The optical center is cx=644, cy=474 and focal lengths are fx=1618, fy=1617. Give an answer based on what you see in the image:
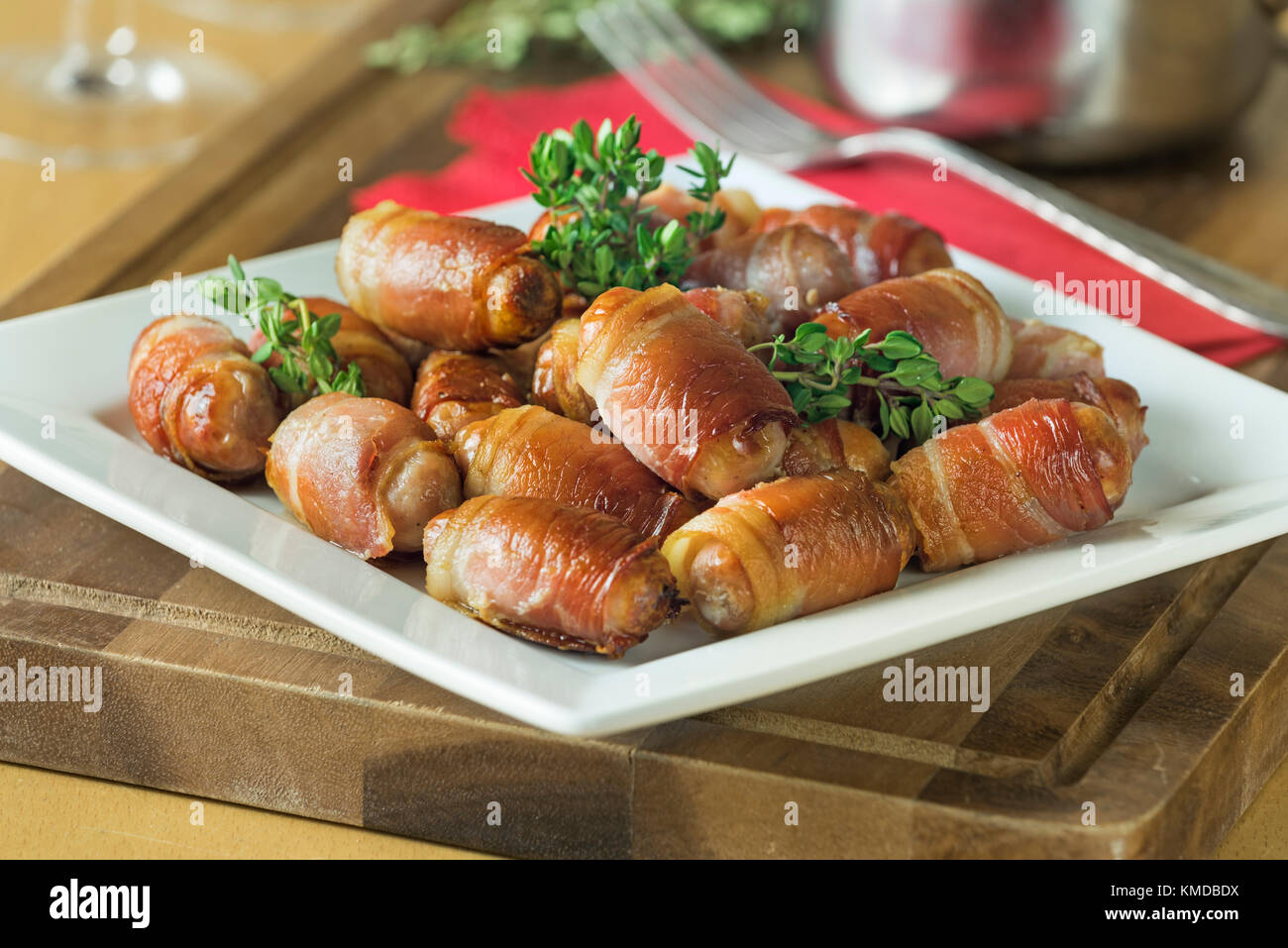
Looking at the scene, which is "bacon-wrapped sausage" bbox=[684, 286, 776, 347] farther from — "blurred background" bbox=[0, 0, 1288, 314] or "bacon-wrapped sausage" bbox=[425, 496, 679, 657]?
"blurred background" bbox=[0, 0, 1288, 314]

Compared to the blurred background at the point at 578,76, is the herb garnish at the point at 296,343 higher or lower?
lower

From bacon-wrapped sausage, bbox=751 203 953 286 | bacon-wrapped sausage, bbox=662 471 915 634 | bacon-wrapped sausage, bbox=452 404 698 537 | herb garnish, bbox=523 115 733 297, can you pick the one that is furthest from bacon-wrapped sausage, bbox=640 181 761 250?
bacon-wrapped sausage, bbox=662 471 915 634

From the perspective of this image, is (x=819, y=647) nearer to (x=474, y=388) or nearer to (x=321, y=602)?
(x=321, y=602)

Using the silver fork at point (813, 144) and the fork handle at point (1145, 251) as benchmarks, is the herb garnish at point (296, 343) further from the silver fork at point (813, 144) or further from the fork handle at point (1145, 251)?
the fork handle at point (1145, 251)

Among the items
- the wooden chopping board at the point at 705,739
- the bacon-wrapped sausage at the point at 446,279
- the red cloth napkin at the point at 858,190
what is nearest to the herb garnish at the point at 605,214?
the bacon-wrapped sausage at the point at 446,279

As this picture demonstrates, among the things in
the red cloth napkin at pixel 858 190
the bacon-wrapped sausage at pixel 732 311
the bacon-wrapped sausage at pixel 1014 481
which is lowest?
the bacon-wrapped sausage at pixel 1014 481

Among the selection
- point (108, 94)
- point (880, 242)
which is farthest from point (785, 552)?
point (108, 94)
